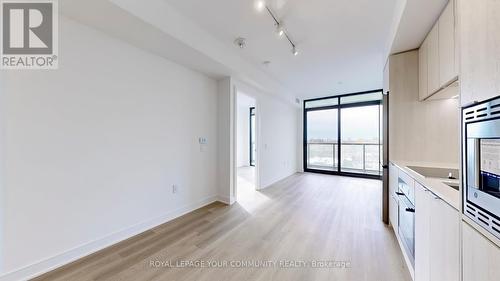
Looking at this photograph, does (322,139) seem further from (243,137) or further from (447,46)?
(447,46)

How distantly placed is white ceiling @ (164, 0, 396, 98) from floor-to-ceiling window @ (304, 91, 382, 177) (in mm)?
1665

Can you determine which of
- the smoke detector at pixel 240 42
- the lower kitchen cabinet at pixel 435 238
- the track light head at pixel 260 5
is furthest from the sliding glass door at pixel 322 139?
the lower kitchen cabinet at pixel 435 238

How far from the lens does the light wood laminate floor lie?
170 cm

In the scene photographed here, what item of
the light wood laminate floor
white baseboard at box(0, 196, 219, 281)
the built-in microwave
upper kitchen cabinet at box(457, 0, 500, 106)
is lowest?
the light wood laminate floor

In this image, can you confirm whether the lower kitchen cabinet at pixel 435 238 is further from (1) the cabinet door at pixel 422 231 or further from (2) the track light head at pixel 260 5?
(2) the track light head at pixel 260 5

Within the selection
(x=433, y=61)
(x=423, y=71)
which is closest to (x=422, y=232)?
(x=433, y=61)

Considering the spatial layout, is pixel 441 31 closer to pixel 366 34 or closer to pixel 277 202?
pixel 366 34

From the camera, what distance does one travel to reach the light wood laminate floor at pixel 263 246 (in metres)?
1.70

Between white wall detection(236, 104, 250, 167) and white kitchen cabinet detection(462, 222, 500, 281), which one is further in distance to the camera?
white wall detection(236, 104, 250, 167)

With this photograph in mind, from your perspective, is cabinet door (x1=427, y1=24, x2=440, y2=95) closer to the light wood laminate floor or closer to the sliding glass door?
the light wood laminate floor

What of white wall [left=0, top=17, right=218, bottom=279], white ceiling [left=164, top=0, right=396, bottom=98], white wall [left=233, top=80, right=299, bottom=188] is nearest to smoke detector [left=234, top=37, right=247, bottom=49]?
white ceiling [left=164, top=0, right=396, bottom=98]

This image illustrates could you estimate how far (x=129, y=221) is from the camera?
2.31 m

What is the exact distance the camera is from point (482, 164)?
74 centimetres

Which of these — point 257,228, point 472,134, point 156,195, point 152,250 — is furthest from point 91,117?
point 472,134
